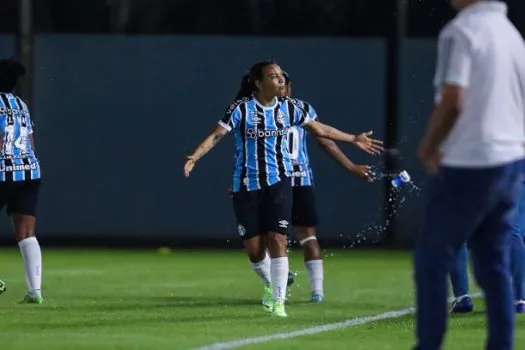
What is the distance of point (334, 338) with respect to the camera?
9.91 m

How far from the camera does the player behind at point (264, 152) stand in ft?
38.2

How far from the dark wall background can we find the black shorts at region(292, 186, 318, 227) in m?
6.45

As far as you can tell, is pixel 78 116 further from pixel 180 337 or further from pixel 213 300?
pixel 180 337

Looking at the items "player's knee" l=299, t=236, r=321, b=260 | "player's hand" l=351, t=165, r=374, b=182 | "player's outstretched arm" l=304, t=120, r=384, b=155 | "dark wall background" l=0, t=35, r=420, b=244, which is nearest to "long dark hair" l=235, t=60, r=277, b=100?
"player's outstretched arm" l=304, t=120, r=384, b=155

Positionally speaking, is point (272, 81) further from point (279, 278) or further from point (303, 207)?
point (303, 207)

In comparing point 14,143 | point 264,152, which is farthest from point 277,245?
point 14,143

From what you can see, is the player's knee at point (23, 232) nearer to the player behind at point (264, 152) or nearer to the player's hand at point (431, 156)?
the player behind at point (264, 152)

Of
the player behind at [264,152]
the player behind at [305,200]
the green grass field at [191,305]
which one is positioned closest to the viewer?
the green grass field at [191,305]

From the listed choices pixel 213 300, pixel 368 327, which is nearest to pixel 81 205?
pixel 213 300

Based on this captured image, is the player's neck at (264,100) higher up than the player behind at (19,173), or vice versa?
the player's neck at (264,100)

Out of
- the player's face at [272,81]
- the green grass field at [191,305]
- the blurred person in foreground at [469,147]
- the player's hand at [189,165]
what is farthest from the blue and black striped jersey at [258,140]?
the blurred person in foreground at [469,147]

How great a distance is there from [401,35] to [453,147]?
12.5 meters

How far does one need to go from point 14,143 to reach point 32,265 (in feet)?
3.24

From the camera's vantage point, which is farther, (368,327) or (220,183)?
(220,183)
